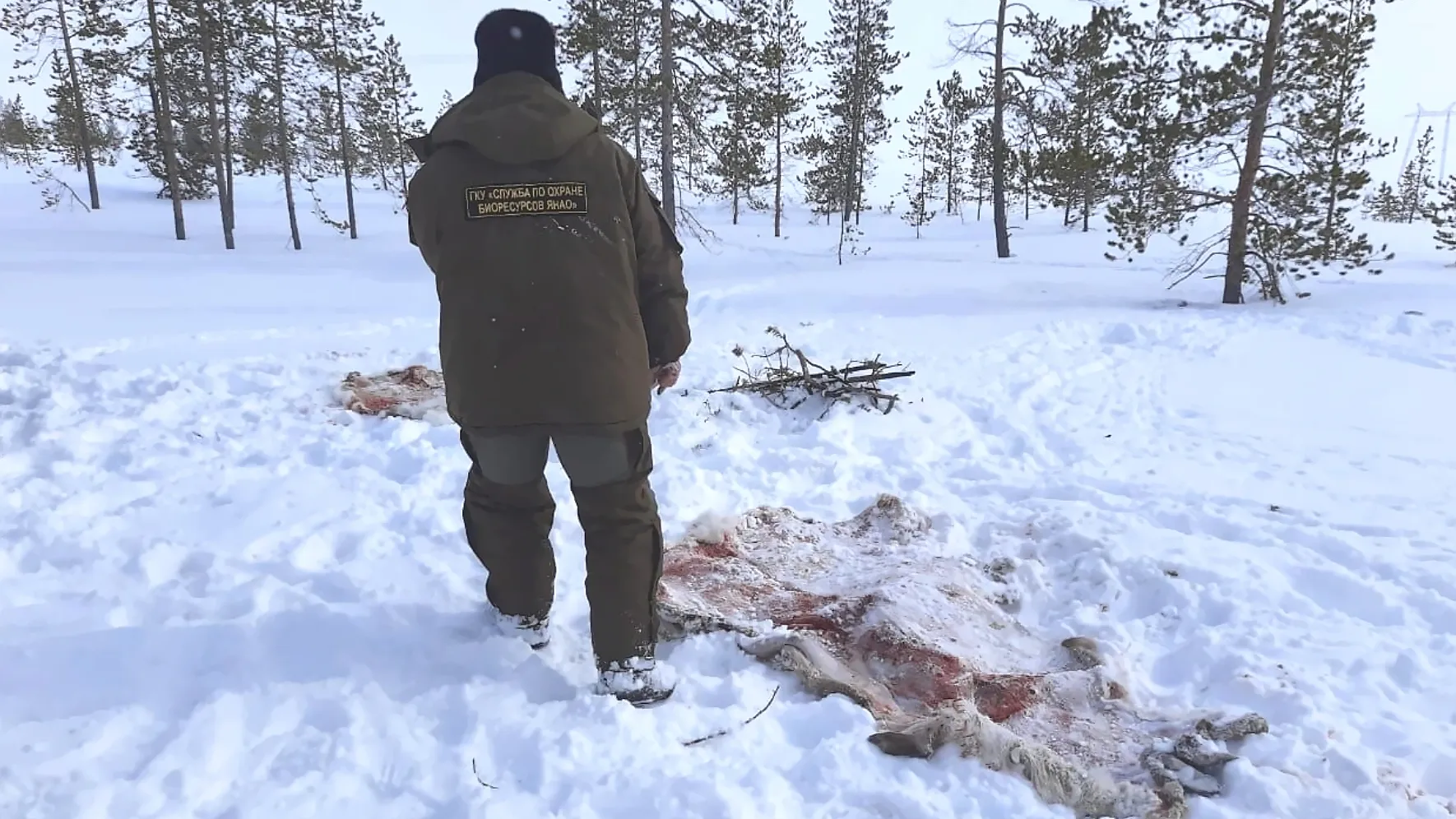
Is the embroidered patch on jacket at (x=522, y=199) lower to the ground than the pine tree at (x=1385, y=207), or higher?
lower

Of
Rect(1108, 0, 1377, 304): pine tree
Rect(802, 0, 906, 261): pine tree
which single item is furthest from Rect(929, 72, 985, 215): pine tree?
Rect(1108, 0, 1377, 304): pine tree

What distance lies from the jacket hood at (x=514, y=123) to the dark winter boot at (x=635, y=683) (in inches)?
58.5

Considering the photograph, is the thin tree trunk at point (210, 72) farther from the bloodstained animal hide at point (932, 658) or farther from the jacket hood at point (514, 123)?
the jacket hood at point (514, 123)

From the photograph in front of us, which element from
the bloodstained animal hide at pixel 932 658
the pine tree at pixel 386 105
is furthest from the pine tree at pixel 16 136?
the bloodstained animal hide at pixel 932 658

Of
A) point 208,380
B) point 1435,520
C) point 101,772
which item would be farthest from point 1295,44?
point 101,772

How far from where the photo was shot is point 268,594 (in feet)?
9.70

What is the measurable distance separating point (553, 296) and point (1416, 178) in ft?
170

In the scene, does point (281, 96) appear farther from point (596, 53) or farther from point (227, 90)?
point (596, 53)

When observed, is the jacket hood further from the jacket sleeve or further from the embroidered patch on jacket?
the jacket sleeve

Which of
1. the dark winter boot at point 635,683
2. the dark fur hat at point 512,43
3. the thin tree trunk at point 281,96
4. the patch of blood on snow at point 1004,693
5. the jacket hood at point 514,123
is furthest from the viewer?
the thin tree trunk at point 281,96

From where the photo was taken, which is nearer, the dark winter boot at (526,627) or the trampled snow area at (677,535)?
the trampled snow area at (677,535)

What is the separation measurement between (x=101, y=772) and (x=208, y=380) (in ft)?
14.8

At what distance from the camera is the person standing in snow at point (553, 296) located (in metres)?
2.12

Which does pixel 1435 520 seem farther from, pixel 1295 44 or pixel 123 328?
pixel 123 328
